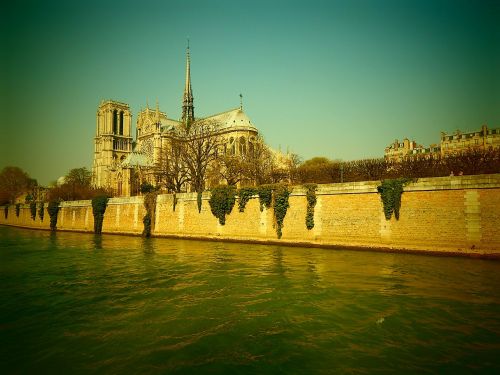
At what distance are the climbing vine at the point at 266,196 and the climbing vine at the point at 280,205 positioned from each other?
61 centimetres

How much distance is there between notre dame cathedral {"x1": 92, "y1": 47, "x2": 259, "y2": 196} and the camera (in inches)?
2181

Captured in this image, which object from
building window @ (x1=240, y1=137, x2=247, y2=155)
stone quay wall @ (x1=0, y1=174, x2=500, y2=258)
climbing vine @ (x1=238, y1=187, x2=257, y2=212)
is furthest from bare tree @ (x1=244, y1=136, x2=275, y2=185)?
building window @ (x1=240, y1=137, x2=247, y2=155)

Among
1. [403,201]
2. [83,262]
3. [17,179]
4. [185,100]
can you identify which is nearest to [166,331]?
[83,262]

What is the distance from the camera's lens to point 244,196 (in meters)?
22.3

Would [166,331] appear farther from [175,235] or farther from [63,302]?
[175,235]

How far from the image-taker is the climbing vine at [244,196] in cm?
2203

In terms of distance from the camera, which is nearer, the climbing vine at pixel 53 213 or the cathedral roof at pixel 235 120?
the climbing vine at pixel 53 213

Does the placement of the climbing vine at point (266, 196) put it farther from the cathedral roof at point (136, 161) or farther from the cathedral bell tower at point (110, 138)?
the cathedral bell tower at point (110, 138)

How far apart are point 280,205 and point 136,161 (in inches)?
2148

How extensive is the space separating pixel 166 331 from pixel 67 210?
38.8 meters

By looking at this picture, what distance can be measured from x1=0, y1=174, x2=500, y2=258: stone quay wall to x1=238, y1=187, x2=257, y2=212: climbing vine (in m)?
0.30

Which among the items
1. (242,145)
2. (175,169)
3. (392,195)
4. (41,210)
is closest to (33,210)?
(41,210)

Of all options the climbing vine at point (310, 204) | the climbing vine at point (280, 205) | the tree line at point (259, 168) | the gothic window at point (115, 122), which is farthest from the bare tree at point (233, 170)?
the gothic window at point (115, 122)

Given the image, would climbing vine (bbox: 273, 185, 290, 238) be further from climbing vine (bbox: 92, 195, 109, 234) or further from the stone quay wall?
climbing vine (bbox: 92, 195, 109, 234)
